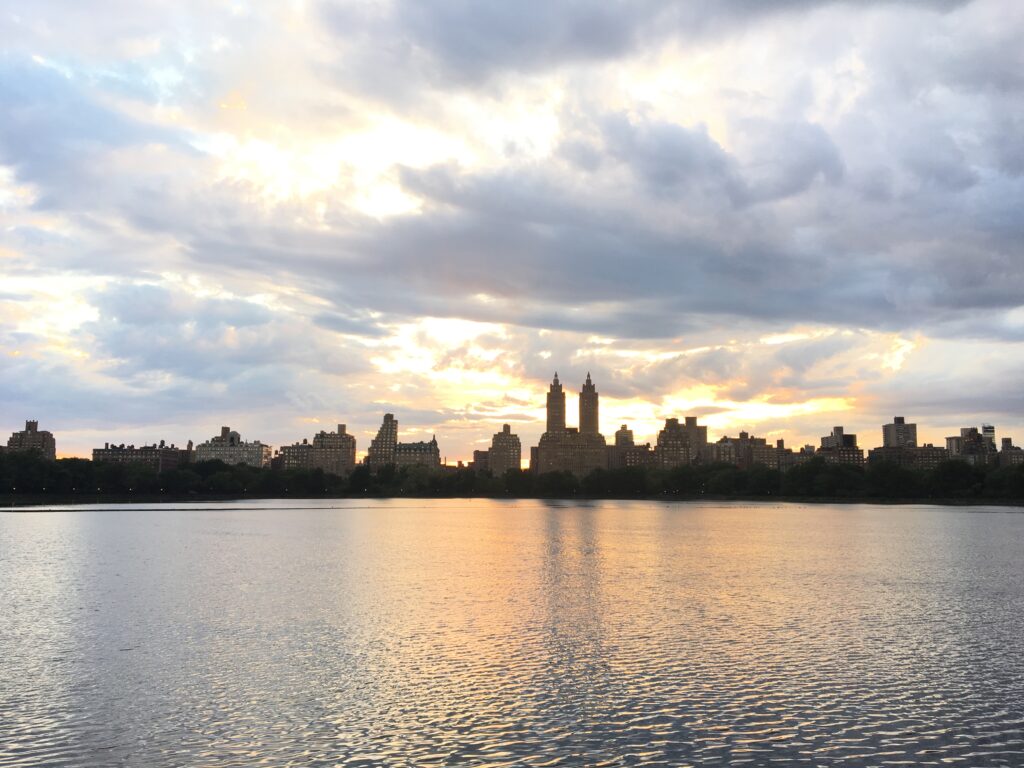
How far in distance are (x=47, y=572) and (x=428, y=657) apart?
4857 cm

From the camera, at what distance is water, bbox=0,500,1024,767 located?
1054 inches

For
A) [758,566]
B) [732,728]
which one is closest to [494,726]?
[732,728]

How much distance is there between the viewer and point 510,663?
38469 millimetres

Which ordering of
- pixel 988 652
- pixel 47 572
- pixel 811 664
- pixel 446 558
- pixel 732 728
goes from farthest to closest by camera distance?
pixel 446 558 → pixel 47 572 → pixel 988 652 → pixel 811 664 → pixel 732 728

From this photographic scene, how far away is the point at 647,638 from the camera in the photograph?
4434cm

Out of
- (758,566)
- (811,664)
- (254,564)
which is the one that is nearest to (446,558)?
(254,564)

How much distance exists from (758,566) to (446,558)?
30.5 m

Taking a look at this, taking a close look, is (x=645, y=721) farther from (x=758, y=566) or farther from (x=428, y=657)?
(x=758, y=566)

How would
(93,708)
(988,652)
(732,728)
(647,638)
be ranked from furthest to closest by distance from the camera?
(647,638) < (988,652) < (93,708) < (732,728)

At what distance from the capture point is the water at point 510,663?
26781mm

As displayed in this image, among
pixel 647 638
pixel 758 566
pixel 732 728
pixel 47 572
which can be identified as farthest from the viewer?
pixel 758 566

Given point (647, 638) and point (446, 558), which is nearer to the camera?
point (647, 638)

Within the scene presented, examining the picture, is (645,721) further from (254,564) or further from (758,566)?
(254,564)

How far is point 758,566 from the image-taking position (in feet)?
265
